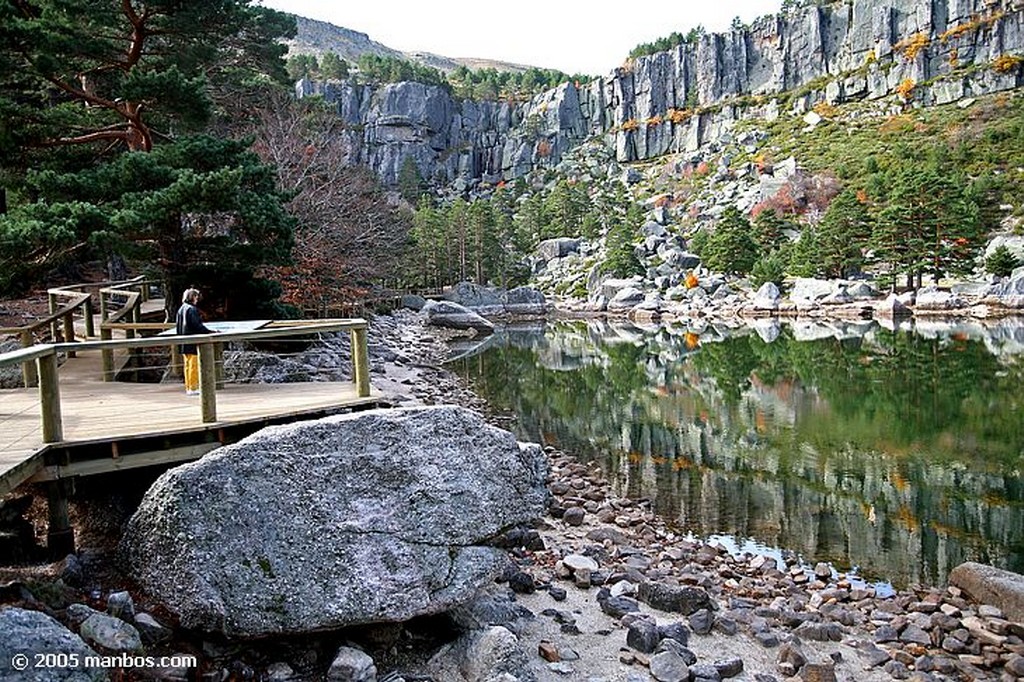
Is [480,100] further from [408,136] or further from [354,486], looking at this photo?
[354,486]

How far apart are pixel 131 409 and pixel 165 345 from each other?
1037mm

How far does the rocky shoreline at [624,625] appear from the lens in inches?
196

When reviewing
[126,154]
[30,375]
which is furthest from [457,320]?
[30,375]

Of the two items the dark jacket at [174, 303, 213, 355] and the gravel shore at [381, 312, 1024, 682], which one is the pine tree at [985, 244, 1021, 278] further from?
the dark jacket at [174, 303, 213, 355]

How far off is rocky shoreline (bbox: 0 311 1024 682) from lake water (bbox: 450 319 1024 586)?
122cm

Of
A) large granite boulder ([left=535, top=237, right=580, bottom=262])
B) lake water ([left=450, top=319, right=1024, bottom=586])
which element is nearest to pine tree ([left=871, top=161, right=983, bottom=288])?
lake water ([left=450, top=319, right=1024, bottom=586])

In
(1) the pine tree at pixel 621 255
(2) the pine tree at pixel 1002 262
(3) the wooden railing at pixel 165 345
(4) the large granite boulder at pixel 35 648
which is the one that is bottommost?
(4) the large granite boulder at pixel 35 648

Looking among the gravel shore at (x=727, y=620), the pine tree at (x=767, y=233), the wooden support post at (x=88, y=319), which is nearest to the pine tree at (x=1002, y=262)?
the pine tree at (x=767, y=233)

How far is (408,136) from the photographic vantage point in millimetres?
122938

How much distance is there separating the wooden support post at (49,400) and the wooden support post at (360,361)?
8.91 feet

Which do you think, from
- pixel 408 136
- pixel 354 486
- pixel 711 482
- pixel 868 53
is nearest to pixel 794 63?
pixel 868 53

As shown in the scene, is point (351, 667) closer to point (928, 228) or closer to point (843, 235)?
point (928, 228)

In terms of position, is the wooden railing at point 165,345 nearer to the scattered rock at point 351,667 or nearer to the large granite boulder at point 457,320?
the scattered rock at point 351,667

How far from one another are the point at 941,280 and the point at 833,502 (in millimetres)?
48578
